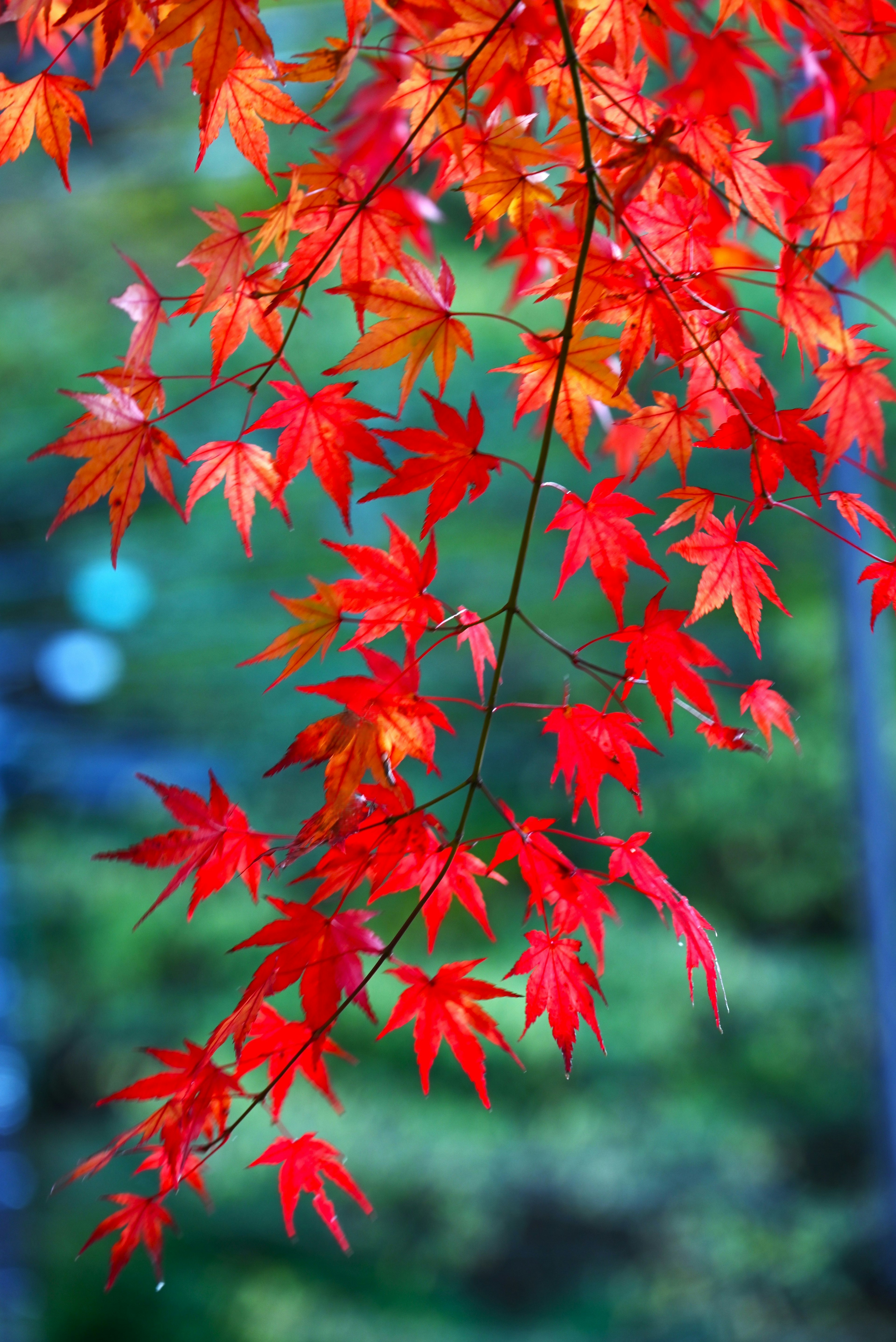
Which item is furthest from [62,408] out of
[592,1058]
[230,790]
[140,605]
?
[592,1058]

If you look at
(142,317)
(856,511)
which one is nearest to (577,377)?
(856,511)

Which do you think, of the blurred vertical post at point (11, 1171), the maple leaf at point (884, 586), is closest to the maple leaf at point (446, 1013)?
the maple leaf at point (884, 586)

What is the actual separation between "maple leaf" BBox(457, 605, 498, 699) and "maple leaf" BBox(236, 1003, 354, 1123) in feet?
0.73

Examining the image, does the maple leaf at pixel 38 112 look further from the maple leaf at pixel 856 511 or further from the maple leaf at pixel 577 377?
the maple leaf at pixel 856 511

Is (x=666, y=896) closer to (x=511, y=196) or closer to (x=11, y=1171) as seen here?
(x=511, y=196)

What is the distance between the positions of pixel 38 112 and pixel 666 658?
0.53 metres

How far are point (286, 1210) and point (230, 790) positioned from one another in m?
3.19

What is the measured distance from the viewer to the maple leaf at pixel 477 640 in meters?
0.63

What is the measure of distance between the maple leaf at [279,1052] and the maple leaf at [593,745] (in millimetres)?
205

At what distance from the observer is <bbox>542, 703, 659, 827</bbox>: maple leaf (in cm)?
62

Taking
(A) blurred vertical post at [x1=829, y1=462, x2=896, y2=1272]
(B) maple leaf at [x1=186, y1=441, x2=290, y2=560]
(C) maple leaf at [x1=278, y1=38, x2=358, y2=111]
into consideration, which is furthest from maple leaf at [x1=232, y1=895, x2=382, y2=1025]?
(A) blurred vertical post at [x1=829, y1=462, x2=896, y2=1272]

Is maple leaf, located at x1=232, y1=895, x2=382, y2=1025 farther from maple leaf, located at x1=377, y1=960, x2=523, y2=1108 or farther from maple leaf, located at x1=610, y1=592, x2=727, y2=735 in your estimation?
maple leaf, located at x1=610, y1=592, x2=727, y2=735

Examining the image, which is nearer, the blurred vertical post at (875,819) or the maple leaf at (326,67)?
the maple leaf at (326,67)

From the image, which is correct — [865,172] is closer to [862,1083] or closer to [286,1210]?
[286,1210]
